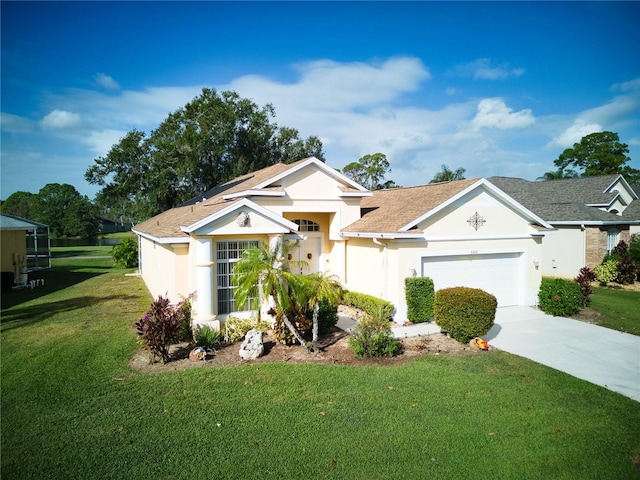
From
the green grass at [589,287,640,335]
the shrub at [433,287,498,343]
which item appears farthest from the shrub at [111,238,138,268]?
the green grass at [589,287,640,335]

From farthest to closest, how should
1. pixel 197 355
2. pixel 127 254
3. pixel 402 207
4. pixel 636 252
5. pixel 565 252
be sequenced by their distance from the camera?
pixel 127 254
pixel 565 252
pixel 636 252
pixel 402 207
pixel 197 355

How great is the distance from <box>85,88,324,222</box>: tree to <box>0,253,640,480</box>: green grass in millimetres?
24867

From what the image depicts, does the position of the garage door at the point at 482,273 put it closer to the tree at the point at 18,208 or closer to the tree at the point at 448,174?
the tree at the point at 448,174

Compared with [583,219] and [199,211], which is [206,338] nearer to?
[199,211]

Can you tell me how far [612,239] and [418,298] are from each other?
1715cm

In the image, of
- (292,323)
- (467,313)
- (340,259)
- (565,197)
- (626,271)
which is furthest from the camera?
(565,197)

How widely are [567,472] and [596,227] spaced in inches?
788

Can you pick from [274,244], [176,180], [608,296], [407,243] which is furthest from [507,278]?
[176,180]

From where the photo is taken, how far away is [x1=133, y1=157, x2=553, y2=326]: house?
1147cm

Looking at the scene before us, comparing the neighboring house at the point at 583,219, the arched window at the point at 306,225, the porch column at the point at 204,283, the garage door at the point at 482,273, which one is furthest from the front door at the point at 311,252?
the neighboring house at the point at 583,219

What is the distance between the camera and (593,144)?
57.7 metres

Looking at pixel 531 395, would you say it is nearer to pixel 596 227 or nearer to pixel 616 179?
pixel 596 227

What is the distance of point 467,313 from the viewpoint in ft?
34.9

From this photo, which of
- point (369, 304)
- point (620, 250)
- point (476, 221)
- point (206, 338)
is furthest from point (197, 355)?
point (620, 250)
